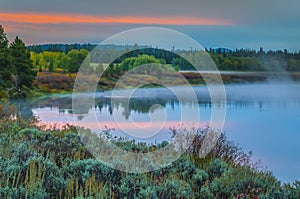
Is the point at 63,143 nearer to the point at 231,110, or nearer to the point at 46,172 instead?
the point at 46,172

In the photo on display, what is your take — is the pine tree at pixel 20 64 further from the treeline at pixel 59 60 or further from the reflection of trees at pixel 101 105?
the treeline at pixel 59 60

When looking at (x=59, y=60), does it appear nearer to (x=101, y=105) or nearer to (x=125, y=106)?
(x=101, y=105)

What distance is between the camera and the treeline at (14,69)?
33.4m

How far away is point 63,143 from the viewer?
29.2ft

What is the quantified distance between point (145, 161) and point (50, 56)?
171 ft

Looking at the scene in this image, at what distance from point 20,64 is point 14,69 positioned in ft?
5.81

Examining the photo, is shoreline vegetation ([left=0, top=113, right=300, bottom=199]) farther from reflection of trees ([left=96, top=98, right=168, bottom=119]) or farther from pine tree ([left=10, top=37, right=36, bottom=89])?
pine tree ([left=10, top=37, right=36, bottom=89])

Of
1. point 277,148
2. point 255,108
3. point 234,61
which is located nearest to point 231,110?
point 255,108

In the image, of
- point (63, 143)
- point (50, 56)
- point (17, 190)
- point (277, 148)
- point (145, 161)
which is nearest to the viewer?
point (17, 190)

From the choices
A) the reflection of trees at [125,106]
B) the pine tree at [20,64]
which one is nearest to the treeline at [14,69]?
the pine tree at [20,64]

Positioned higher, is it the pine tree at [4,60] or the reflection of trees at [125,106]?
the pine tree at [4,60]

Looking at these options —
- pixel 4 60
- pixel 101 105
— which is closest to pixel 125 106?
pixel 101 105

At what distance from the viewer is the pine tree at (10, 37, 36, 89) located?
36.5 metres

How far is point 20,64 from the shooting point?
3691 cm
